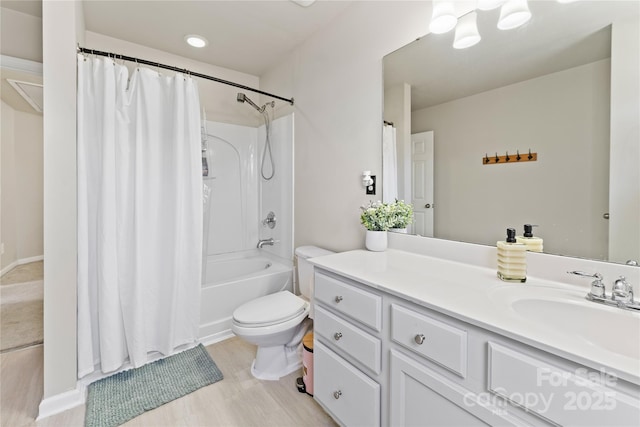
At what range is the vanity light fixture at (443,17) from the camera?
50.2 inches

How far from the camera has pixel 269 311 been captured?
5.68ft

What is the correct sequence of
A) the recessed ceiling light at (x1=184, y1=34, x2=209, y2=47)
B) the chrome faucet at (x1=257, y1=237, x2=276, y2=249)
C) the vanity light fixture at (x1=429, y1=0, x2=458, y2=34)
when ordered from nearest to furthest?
1. the vanity light fixture at (x1=429, y1=0, x2=458, y2=34)
2. the recessed ceiling light at (x1=184, y1=34, x2=209, y2=47)
3. the chrome faucet at (x1=257, y1=237, x2=276, y2=249)

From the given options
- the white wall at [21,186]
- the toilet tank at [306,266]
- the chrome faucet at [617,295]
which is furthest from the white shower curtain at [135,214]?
the white wall at [21,186]

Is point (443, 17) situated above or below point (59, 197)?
above

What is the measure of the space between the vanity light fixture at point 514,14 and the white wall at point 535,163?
26 centimetres

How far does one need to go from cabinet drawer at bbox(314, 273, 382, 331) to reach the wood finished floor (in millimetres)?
707

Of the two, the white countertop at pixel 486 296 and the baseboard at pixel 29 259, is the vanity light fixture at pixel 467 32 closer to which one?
the white countertop at pixel 486 296

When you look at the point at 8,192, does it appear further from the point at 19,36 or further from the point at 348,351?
the point at 348,351

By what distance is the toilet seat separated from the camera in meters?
1.63

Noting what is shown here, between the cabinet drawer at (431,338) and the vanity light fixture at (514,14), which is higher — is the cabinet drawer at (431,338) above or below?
below

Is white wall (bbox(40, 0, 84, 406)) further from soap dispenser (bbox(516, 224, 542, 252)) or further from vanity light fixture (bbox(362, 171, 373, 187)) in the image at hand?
soap dispenser (bbox(516, 224, 542, 252))

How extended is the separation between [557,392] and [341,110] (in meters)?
1.84

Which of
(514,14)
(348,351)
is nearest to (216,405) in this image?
(348,351)

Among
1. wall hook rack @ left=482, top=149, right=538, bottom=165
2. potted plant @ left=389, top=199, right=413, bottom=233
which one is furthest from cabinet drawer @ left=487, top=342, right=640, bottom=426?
potted plant @ left=389, top=199, right=413, bottom=233
